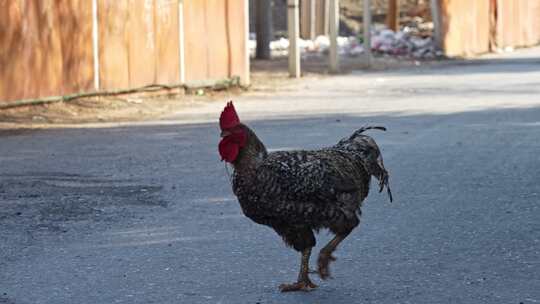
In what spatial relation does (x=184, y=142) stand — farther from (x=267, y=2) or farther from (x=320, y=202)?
(x=267, y=2)

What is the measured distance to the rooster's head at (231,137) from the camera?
6.12 metres

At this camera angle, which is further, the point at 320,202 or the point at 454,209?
the point at 454,209

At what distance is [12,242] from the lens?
26.4ft

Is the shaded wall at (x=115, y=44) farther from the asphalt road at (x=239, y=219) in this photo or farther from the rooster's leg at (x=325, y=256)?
the rooster's leg at (x=325, y=256)

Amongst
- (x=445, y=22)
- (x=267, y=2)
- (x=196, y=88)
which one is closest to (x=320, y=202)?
(x=196, y=88)

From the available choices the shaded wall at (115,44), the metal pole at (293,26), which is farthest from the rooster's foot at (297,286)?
the metal pole at (293,26)

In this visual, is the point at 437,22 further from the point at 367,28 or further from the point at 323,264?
the point at 323,264

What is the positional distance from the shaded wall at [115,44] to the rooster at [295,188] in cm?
1044

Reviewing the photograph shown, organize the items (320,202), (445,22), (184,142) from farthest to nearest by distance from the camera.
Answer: (445,22) < (184,142) < (320,202)

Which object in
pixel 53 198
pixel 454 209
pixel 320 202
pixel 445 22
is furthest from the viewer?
pixel 445 22

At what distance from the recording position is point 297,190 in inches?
243

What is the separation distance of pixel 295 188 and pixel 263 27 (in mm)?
23201

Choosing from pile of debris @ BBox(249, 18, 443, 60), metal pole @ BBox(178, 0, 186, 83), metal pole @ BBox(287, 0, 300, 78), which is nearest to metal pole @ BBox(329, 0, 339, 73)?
metal pole @ BBox(287, 0, 300, 78)

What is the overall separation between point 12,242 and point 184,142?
5.72m
